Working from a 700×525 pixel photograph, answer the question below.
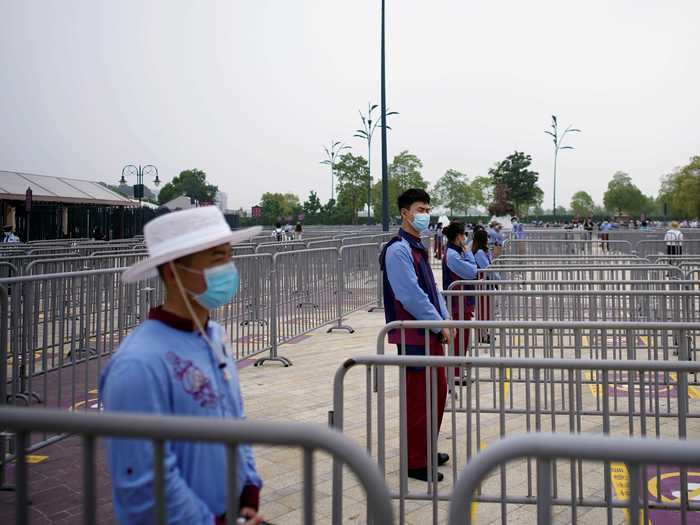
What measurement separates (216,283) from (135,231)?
33.3m

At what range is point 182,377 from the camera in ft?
7.14

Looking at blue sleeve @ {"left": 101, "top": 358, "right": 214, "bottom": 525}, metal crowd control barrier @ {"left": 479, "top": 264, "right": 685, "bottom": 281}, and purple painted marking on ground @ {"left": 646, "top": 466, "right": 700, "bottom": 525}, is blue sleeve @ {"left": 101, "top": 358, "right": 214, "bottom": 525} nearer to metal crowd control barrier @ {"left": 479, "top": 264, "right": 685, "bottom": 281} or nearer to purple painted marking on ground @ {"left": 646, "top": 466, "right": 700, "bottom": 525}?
purple painted marking on ground @ {"left": 646, "top": 466, "right": 700, "bottom": 525}

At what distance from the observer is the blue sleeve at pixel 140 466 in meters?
1.98

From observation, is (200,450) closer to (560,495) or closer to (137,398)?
(137,398)

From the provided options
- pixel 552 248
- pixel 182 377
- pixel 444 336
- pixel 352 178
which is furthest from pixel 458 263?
pixel 352 178

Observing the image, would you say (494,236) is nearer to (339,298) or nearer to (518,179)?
(339,298)

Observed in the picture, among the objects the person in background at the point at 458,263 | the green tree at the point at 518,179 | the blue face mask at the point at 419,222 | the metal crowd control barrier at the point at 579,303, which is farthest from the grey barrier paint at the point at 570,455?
the green tree at the point at 518,179

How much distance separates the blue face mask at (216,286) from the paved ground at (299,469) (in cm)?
248

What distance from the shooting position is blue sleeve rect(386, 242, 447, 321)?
543 centimetres

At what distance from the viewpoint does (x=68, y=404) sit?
6.53m

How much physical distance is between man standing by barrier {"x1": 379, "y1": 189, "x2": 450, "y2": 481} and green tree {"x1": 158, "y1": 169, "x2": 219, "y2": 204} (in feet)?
405

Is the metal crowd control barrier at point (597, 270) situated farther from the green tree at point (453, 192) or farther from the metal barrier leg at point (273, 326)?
the green tree at point (453, 192)

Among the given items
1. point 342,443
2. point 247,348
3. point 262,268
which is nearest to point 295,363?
point 247,348

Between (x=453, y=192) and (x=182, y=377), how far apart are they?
404 ft
